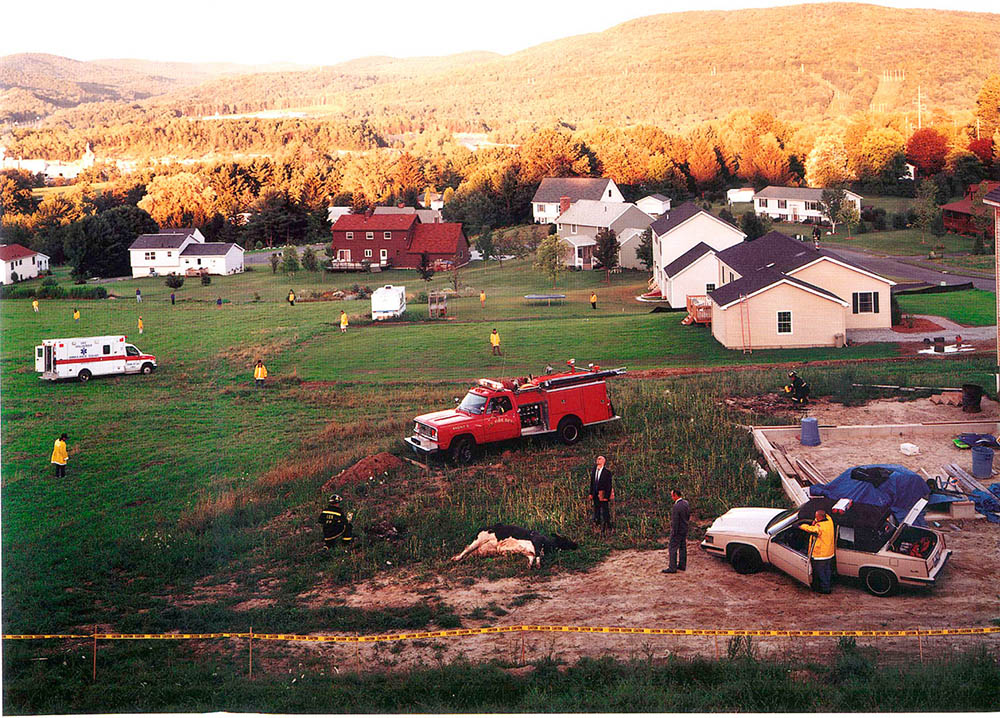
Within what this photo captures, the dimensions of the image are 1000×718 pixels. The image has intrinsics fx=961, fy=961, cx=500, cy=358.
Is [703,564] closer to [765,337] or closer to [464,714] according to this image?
[464,714]

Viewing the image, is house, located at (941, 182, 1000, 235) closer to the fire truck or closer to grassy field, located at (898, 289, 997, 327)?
grassy field, located at (898, 289, 997, 327)

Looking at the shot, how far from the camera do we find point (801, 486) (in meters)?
13.7

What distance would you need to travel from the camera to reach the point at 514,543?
12492 millimetres

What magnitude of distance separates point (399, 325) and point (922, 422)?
1065 centimetres

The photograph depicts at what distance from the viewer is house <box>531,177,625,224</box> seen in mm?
22047

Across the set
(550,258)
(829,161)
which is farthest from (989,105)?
(550,258)

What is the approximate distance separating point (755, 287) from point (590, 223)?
405 cm

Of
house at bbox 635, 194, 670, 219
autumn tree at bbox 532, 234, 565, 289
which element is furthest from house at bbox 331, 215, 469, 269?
house at bbox 635, 194, 670, 219

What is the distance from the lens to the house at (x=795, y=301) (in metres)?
21.7

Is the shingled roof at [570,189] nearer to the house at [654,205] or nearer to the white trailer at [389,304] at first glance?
the house at [654,205]

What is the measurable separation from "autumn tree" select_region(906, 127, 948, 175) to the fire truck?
10408 millimetres

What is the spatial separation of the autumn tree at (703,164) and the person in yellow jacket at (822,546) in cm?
1375

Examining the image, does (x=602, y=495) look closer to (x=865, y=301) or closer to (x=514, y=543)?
(x=514, y=543)

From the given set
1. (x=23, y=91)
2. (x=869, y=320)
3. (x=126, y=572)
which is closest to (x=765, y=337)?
(x=869, y=320)
